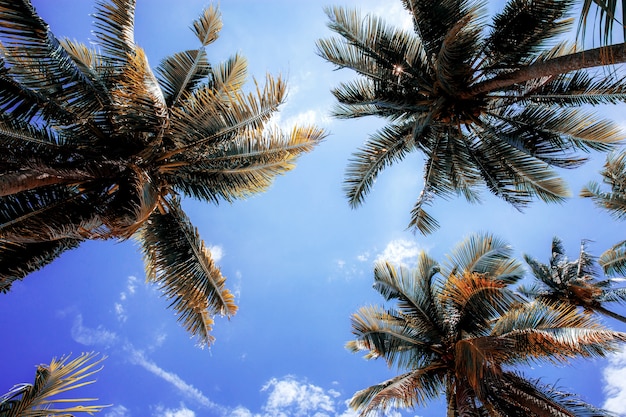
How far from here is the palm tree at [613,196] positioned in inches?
486

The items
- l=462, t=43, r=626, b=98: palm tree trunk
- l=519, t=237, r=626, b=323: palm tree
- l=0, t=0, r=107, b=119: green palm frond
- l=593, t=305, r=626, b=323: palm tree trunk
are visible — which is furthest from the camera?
l=519, t=237, r=626, b=323: palm tree

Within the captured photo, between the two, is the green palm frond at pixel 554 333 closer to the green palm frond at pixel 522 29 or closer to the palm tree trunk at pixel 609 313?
the palm tree trunk at pixel 609 313

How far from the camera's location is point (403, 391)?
980 centimetres

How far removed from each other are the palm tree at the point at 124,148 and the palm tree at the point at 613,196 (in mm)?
10252

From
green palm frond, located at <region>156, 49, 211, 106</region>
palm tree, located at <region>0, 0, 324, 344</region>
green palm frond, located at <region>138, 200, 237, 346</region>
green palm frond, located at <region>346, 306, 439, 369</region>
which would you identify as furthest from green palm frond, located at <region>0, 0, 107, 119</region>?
green palm frond, located at <region>346, 306, 439, 369</region>

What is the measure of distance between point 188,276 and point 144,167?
7.07 ft

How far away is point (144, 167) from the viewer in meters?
7.38

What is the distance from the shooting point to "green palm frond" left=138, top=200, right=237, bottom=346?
7.46 meters

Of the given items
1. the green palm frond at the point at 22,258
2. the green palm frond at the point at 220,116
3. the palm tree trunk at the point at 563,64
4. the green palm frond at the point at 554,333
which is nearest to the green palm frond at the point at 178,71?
the green palm frond at the point at 220,116

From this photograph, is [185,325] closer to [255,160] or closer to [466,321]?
[255,160]

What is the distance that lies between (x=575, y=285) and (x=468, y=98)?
1091cm

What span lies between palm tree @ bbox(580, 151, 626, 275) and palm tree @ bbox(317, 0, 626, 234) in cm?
312

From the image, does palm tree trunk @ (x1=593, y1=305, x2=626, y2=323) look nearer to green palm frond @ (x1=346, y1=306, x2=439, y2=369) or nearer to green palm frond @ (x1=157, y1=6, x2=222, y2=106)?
green palm frond @ (x1=346, y1=306, x2=439, y2=369)

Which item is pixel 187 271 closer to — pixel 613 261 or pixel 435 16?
pixel 435 16
